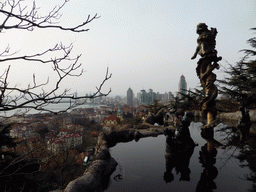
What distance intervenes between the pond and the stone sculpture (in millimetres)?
1638

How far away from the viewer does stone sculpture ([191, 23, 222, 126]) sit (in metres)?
5.73

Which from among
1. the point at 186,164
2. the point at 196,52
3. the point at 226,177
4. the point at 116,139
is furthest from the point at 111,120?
the point at 226,177

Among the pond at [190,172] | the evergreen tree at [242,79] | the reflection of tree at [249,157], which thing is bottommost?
the pond at [190,172]

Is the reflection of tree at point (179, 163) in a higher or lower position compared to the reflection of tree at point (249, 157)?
lower

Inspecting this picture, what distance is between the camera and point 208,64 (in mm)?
5879

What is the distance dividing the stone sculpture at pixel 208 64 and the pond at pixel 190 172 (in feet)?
5.38

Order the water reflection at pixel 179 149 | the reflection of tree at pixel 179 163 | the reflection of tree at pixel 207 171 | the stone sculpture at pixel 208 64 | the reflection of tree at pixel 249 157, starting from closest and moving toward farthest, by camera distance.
→ the reflection of tree at pixel 207 171 < the reflection of tree at pixel 249 157 < the reflection of tree at pixel 179 163 < the water reflection at pixel 179 149 < the stone sculpture at pixel 208 64

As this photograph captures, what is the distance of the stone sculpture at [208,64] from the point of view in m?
5.73

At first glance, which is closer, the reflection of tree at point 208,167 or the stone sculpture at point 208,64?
the reflection of tree at point 208,167

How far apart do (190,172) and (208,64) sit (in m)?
4.16

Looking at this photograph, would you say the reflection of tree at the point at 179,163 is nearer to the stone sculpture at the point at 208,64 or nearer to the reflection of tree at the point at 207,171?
the reflection of tree at the point at 207,171

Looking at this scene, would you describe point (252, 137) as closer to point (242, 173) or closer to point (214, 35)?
point (242, 173)

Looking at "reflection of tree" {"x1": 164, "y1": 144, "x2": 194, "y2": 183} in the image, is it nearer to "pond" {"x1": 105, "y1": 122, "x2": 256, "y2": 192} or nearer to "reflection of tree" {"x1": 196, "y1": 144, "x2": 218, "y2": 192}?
"pond" {"x1": 105, "y1": 122, "x2": 256, "y2": 192}

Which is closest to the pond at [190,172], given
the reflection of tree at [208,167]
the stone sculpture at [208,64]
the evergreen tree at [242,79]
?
the reflection of tree at [208,167]
